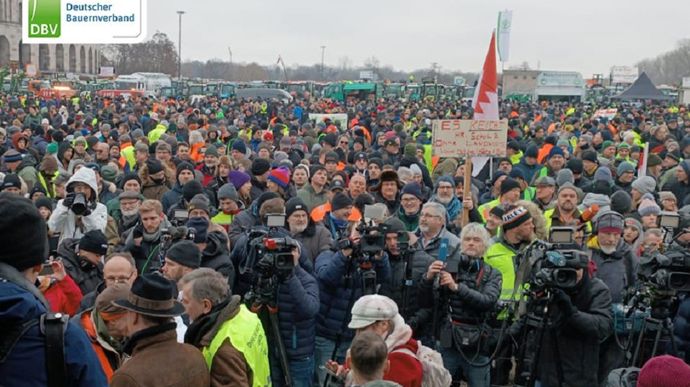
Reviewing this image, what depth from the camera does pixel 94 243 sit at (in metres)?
5.71

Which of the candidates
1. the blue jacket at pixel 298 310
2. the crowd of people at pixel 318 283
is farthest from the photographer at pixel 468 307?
the blue jacket at pixel 298 310

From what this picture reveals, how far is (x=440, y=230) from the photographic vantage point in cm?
625

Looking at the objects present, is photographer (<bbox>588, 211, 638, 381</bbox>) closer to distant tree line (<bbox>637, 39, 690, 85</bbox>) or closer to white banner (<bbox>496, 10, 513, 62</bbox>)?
white banner (<bbox>496, 10, 513, 62</bbox>)

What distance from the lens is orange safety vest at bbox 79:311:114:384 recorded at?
3.86 metres

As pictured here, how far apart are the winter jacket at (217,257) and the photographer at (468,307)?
138cm

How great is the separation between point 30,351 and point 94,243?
3243 millimetres

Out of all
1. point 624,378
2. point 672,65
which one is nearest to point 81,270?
point 624,378

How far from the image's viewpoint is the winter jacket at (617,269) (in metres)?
5.88

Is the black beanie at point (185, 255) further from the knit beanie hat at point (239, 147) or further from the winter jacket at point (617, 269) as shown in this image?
the knit beanie hat at point (239, 147)

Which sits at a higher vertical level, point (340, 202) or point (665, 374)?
point (340, 202)

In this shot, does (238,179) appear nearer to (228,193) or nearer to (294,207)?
(228,193)

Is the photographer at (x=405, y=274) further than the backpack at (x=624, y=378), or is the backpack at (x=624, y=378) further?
the photographer at (x=405, y=274)

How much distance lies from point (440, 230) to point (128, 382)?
3.50 m

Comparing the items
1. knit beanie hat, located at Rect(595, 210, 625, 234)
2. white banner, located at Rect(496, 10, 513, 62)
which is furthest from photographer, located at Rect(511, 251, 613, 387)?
white banner, located at Rect(496, 10, 513, 62)
